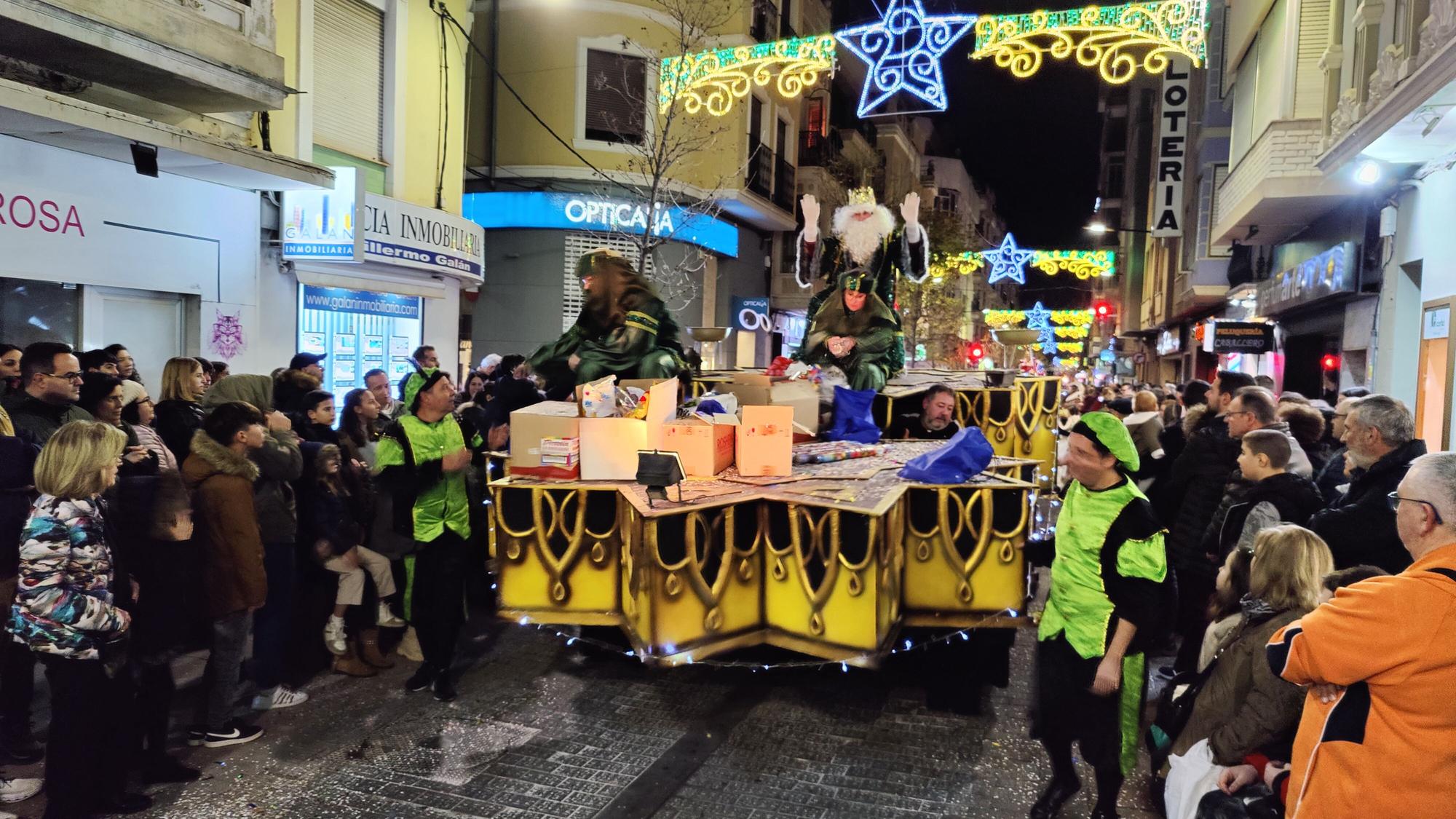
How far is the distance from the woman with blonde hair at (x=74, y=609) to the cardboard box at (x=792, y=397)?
380 centimetres

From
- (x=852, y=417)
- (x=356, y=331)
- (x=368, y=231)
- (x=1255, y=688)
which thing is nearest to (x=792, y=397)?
(x=852, y=417)

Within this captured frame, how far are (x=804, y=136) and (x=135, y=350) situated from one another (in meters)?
18.4

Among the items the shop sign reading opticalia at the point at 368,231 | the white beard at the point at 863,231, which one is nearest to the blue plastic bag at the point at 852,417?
the white beard at the point at 863,231

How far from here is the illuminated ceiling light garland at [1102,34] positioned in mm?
9219

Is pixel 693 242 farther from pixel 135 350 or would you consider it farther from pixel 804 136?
pixel 135 350

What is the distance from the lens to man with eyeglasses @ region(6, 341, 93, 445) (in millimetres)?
5133

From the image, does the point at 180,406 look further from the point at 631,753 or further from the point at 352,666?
the point at 631,753

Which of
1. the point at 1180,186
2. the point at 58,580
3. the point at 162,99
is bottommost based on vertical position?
the point at 58,580

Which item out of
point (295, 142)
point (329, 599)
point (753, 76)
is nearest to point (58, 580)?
point (329, 599)

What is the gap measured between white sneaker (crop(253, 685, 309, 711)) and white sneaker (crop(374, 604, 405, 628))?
2.32 feet

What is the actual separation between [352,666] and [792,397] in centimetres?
342

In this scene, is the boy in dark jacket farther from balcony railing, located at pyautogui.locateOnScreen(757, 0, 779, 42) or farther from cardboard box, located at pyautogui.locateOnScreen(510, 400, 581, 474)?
balcony railing, located at pyautogui.locateOnScreen(757, 0, 779, 42)

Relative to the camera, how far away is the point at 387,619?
5.80 m

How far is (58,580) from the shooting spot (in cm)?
354
